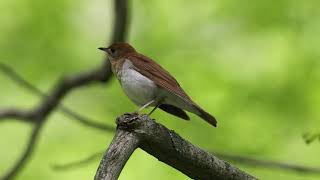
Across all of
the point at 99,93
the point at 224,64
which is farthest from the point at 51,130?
the point at 224,64

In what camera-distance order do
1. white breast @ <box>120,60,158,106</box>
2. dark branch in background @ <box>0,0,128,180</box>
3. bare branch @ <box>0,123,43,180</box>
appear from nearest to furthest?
white breast @ <box>120,60,158,106</box>, dark branch in background @ <box>0,0,128,180</box>, bare branch @ <box>0,123,43,180</box>

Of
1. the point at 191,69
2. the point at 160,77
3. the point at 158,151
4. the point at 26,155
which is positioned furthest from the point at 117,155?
the point at 191,69

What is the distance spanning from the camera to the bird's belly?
16.6 feet

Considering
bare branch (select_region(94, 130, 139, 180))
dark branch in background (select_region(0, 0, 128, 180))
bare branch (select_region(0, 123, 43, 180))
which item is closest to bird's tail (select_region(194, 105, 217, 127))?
bare branch (select_region(94, 130, 139, 180))

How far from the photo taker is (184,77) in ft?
34.6

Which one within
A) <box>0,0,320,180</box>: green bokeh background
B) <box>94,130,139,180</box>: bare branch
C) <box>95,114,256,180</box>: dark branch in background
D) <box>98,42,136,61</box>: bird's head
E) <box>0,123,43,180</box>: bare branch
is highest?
<box>0,0,320,180</box>: green bokeh background

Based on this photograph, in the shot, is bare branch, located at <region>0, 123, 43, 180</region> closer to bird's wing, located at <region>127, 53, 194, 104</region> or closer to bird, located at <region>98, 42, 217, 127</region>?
bird, located at <region>98, 42, 217, 127</region>

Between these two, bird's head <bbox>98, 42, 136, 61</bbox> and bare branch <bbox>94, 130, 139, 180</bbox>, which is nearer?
bare branch <bbox>94, 130, 139, 180</bbox>

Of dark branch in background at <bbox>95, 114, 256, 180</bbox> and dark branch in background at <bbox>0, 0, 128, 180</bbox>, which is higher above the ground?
dark branch in background at <bbox>0, 0, 128, 180</bbox>

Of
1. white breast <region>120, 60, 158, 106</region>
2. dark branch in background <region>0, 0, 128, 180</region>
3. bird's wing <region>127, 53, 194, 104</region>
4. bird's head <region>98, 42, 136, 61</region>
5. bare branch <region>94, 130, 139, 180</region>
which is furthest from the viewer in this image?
dark branch in background <region>0, 0, 128, 180</region>

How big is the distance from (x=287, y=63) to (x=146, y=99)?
5478mm

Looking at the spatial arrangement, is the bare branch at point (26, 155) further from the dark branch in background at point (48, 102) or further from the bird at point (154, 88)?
the bird at point (154, 88)

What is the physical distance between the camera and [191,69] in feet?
34.9

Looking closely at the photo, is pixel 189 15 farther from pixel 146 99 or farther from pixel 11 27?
pixel 146 99
